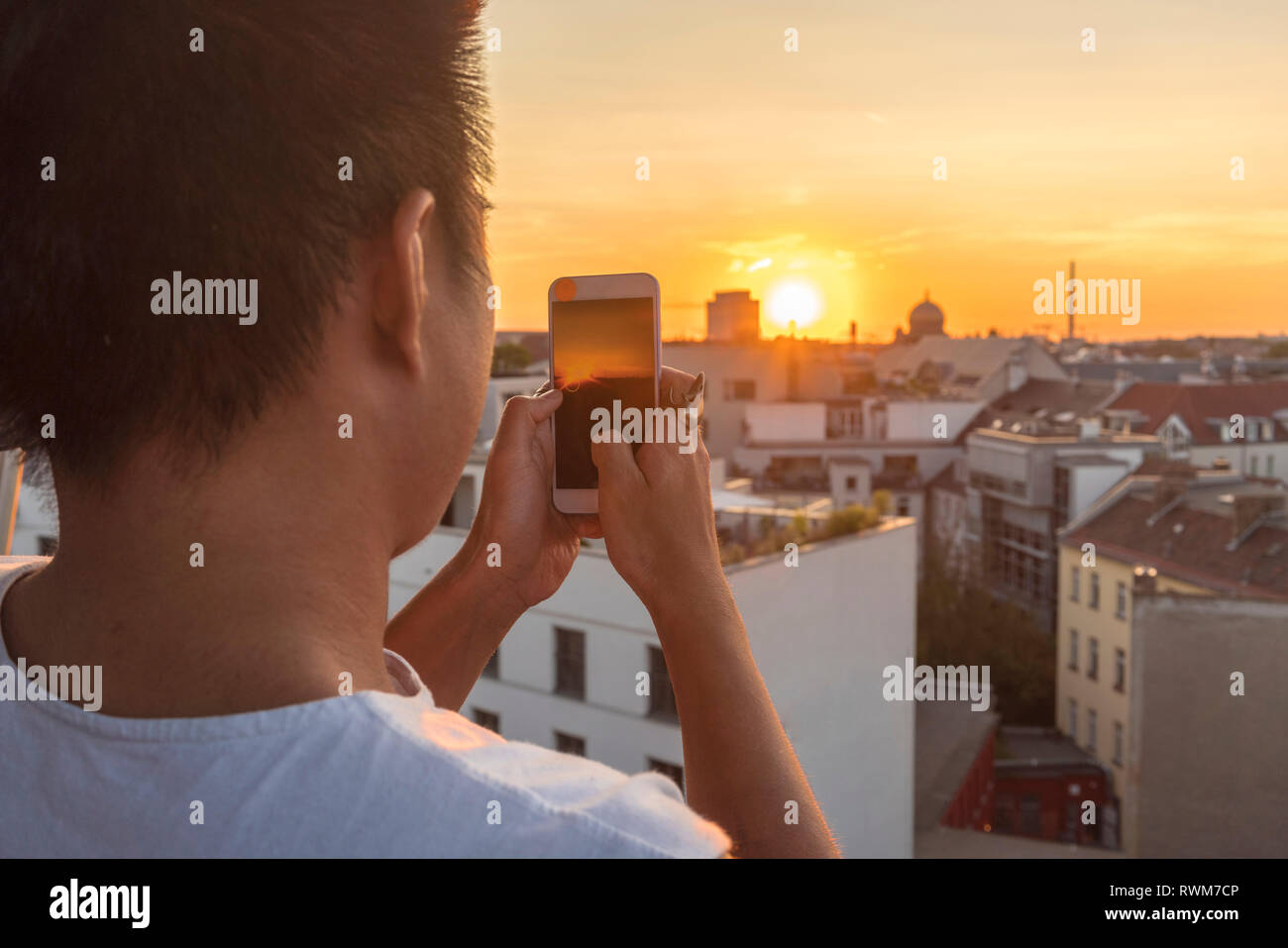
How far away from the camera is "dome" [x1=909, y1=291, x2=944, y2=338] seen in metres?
25.0

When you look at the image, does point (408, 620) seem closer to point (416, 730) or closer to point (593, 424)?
point (593, 424)

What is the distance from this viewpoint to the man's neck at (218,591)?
353 millimetres

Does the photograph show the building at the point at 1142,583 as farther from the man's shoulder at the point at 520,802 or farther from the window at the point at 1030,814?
the man's shoulder at the point at 520,802

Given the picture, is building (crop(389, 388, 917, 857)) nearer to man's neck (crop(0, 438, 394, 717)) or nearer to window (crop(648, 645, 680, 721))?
window (crop(648, 645, 680, 721))

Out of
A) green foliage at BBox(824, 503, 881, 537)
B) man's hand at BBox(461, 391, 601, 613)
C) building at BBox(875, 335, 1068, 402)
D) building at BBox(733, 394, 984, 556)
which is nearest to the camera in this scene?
man's hand at BBox(461, 391, 601, 613)

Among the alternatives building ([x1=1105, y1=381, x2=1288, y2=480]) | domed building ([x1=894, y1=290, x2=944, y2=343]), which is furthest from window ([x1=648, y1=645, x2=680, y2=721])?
domed building ([x1=894, y1=290, x2=944, y2=343])

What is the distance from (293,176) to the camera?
36 centimetres

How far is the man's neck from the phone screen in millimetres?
245

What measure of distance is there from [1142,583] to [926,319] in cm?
1717

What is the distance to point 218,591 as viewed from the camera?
1.18 feet

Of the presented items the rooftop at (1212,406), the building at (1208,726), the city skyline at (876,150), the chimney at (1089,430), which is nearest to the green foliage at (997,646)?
the chimney at (1089,430)

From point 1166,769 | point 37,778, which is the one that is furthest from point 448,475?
point 1166,769

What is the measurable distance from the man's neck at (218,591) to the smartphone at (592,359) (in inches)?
9.5
